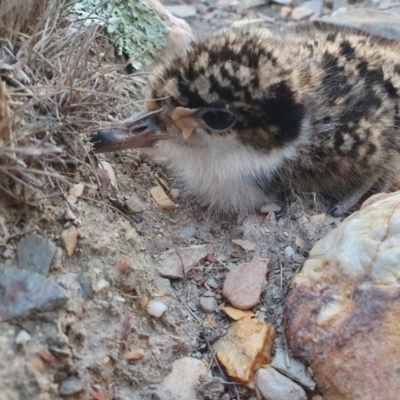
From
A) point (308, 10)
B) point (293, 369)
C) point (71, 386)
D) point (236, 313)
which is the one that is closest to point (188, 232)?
point (236, 313)

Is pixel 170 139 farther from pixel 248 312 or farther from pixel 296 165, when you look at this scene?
pixel 248 312

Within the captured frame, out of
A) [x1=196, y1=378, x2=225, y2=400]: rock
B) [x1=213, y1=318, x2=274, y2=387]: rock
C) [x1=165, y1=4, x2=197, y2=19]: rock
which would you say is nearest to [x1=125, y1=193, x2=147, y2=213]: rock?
[x1=213, y1=318, x2=274, y2=387]: rock

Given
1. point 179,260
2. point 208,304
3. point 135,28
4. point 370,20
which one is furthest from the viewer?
point 370,20

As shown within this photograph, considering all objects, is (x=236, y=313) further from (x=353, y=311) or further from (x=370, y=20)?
(x=370, y=20)

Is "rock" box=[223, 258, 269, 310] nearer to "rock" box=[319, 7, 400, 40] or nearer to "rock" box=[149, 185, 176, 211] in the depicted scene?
"rock" box=[149, 185, 176, 211]

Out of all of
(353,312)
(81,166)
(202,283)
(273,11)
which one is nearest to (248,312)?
(202,283)
